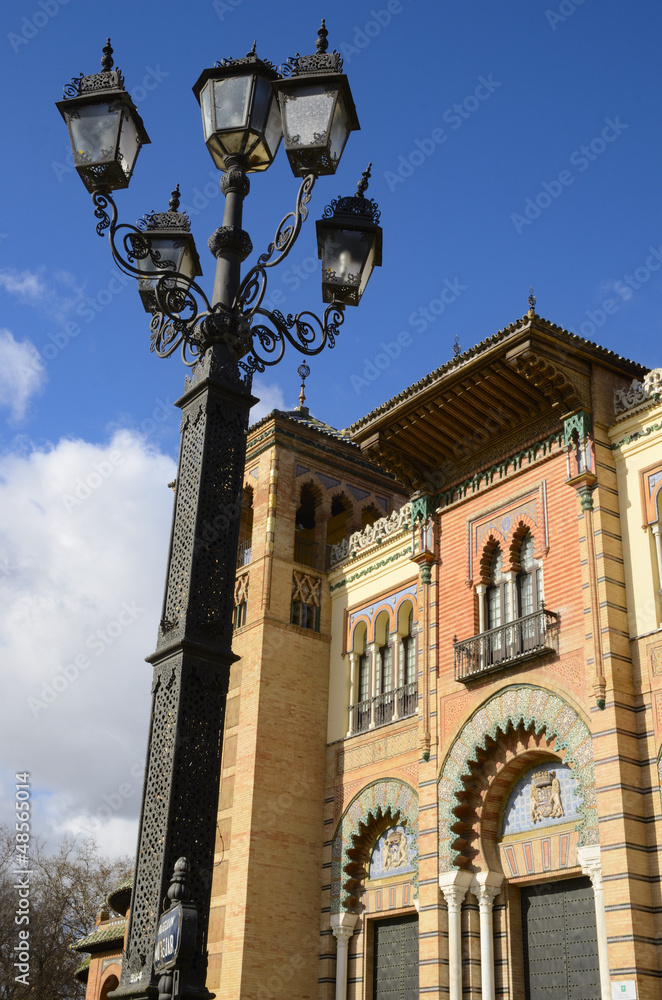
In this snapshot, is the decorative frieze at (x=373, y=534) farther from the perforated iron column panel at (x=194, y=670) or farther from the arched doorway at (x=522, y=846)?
the perforated iron column panel at (x=194, y=670)

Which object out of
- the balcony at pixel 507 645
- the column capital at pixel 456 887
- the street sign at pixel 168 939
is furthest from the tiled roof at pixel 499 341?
the street sign at pixel 168 939

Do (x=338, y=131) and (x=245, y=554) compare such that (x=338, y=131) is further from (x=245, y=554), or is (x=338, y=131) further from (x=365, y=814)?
(x=245, y=554)

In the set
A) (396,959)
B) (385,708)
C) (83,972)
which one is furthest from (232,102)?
(83,972)

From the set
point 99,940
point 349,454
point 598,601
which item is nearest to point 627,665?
point 598,601

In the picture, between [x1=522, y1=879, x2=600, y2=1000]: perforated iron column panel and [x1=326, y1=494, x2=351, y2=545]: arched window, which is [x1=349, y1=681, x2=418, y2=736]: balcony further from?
[x1=326, y1=494, x2=351, y2=545]: arched window

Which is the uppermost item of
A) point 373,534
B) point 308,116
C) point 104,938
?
point 373,534

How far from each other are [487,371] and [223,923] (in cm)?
859

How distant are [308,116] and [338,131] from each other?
6.9 inches

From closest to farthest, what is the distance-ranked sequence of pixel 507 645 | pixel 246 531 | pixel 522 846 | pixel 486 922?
1. pixel 486 922
2. pixel 522 846
3. pixel 507 645
4. pixel 246 531

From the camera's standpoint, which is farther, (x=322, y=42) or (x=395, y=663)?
(x=395, y=663)

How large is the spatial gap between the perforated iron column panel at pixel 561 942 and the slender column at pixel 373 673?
12.9 feet

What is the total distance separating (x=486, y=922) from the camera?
40.5 feet

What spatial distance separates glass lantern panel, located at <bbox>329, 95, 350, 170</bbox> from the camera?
5.03 metres

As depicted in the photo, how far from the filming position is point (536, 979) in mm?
11906
